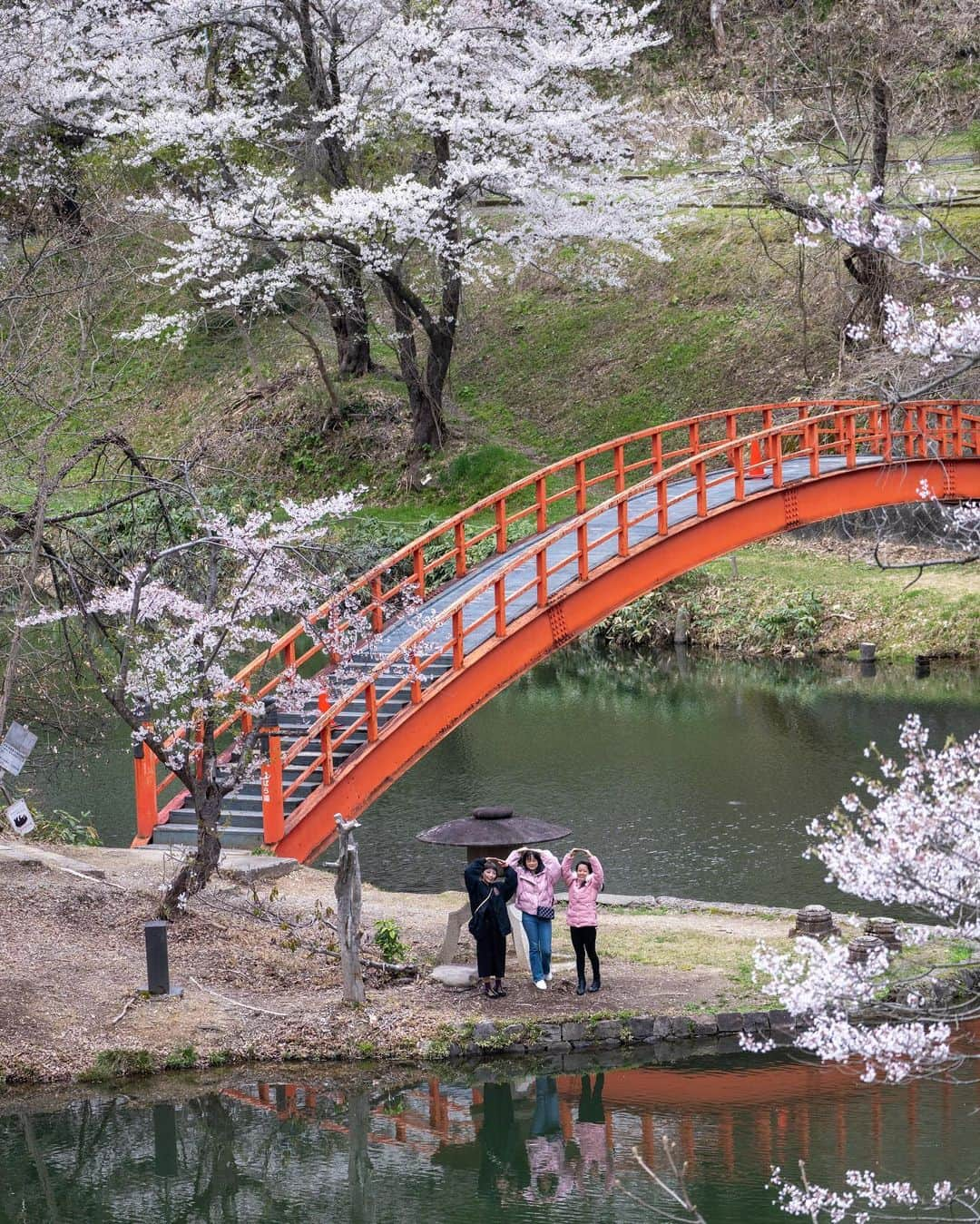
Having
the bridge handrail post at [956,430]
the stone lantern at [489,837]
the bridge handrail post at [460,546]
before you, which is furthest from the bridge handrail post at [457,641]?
the bridge handrail post at [956,430]

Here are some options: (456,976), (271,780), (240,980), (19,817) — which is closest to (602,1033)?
(456,976)

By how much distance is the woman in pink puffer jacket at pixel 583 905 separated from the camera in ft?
38.5

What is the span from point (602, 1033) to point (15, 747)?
17.0 ft

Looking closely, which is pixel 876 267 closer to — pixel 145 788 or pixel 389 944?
pixel 145 788

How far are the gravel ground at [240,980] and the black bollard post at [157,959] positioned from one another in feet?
0.49

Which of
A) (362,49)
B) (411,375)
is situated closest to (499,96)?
(362,49)

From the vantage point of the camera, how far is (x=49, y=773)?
69.4 feet

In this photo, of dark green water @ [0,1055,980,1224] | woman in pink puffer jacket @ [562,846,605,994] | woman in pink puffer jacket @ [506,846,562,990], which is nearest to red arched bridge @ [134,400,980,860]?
woman in pink puffer jacket @ [506,846,562,990]

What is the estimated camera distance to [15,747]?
1222 centimetres

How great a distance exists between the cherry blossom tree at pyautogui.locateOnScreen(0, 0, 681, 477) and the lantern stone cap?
55.4 ft

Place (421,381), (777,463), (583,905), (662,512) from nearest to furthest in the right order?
(583,905) → (662,512) → (777,463) → (421,381)

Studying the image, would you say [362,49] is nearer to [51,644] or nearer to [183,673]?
[51,644]

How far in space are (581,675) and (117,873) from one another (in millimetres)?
15750

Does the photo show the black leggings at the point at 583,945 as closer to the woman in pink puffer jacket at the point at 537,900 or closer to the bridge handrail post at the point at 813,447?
the woman in pink puffer jacket at the point at 537,900
